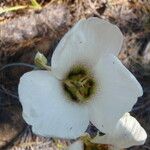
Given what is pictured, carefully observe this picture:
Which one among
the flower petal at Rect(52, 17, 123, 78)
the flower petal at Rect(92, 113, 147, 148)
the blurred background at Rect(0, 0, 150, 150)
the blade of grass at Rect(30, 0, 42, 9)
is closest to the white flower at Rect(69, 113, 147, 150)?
the flower petal at Rect(92, 113, 147, 148)

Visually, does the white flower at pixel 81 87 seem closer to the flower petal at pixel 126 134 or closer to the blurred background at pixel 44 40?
the flower petal at pixel 126 134

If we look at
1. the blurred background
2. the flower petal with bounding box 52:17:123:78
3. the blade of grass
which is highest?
the flower petal with bounding box 52:17:123:78

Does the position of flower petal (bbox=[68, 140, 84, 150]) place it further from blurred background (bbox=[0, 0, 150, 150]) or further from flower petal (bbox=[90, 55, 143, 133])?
blurred background (bbox=[0, 0, 150, 150])

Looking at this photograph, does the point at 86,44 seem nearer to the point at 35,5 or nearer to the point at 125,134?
the point at 125,134

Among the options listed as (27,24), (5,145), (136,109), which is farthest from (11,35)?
(136,109)

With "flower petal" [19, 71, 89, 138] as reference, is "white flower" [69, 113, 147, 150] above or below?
below

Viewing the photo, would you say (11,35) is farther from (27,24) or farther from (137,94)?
(137,94)

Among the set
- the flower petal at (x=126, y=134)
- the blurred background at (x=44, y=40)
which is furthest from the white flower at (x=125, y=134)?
the blurred background at (x=44, y=40)
